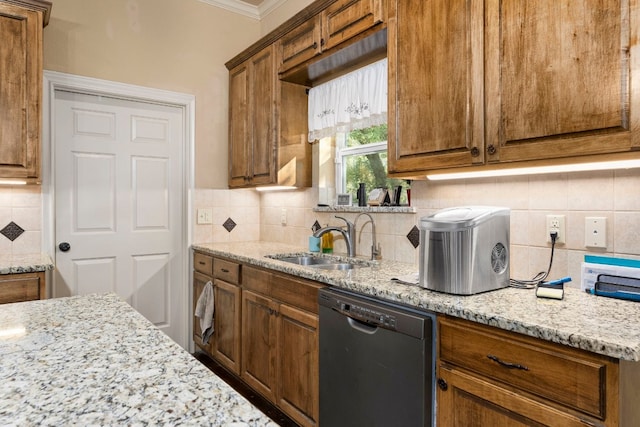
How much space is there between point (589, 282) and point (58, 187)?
10.3ft

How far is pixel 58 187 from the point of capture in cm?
285

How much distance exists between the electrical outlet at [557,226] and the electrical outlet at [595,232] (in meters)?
0.08

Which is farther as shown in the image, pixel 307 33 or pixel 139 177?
pixel 139 177

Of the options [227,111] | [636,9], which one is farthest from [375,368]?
[227,111]

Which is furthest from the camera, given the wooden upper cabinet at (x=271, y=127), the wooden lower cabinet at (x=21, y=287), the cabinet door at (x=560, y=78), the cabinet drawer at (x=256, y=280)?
the wooden upper cabinet at (x=271, y=127)

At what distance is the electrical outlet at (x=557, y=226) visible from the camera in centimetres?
165

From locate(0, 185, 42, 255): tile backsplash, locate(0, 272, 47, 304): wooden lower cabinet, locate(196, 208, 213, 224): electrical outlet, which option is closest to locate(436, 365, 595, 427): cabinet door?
locate(0, 272, 47, 304): wooden lower cabinet

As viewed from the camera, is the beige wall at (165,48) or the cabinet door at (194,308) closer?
the beige wall at (165,48)

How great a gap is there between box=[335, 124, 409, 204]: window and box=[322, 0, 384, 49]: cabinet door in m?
0.63

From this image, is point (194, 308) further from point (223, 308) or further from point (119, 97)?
point (119, 97)

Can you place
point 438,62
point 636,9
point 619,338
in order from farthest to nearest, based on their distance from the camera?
point 438,62, point 636,9, point 619,338

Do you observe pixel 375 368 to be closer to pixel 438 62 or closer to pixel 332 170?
pixel 438 62

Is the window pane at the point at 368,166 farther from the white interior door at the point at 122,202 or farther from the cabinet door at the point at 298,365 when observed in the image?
the white interior door at the point at 122,202

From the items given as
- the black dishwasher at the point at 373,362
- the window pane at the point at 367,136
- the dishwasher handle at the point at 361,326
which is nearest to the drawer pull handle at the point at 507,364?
the black dishwasher at the point at 373,362
